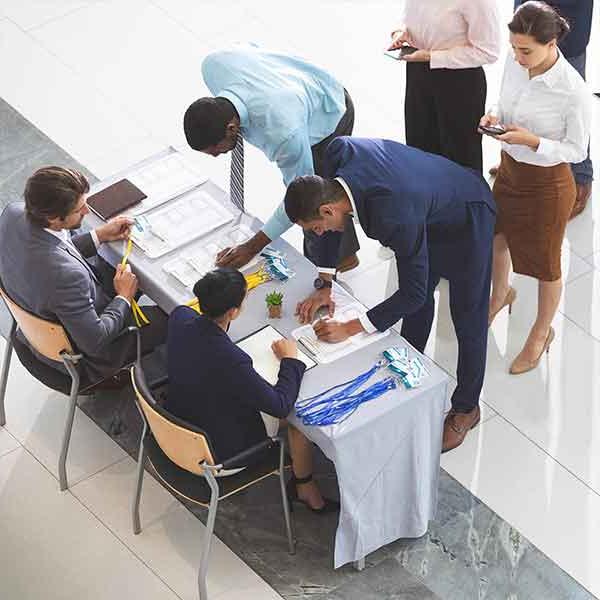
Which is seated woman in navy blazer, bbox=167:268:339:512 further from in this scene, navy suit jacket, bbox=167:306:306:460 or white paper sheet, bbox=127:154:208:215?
white paper sheet, bbox=127:154:208:215

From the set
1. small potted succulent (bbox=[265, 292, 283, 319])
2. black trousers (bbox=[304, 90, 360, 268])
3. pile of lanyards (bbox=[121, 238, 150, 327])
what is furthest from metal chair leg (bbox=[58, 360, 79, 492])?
black trousers (bbox=[304, 90, 360, 268])

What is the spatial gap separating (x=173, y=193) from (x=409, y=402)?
4.30 feet

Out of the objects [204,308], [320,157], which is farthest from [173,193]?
[204,308]

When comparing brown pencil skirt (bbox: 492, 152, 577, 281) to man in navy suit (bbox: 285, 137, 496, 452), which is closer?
man in navy suit (bbox: 285, 137, 496, 452)

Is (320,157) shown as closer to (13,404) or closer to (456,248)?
(456,248)

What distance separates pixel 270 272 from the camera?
438 centimetres

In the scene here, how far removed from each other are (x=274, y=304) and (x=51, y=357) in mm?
792

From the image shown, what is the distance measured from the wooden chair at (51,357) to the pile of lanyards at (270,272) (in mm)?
454

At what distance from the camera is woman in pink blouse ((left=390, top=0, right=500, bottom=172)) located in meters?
4.61

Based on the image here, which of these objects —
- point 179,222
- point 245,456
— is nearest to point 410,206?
point 245,456

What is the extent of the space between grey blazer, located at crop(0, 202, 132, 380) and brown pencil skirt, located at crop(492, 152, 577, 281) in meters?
1.45

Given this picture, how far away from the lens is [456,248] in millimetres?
4238

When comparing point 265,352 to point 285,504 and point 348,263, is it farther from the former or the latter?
point 348,263

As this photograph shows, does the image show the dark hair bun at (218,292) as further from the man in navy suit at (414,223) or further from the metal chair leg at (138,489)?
the metal chair leg at (138,489)
